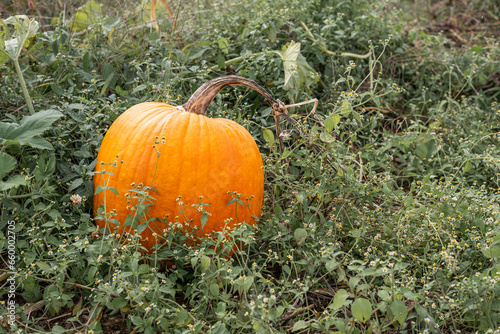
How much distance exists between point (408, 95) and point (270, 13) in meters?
1.41

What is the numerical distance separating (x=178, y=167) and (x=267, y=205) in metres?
0.73

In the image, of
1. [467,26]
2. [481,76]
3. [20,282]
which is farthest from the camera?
[467,26]

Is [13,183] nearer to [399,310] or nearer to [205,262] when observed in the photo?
→ [205,262]

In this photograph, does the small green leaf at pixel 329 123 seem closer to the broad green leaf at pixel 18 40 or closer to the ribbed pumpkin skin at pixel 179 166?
the ribbed pumpkin skin at pixel 179 166

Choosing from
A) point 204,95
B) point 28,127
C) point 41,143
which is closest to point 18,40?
point 28,127

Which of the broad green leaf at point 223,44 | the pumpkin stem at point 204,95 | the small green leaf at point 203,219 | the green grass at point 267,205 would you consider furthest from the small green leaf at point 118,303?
the broad green leaf at point 223,44

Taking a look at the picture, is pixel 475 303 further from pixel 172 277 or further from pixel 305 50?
pixel 305 50

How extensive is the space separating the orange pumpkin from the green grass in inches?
5.3

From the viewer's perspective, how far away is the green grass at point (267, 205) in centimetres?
179

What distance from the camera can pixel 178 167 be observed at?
2.11 metres

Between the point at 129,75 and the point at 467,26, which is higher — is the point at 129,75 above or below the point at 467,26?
above

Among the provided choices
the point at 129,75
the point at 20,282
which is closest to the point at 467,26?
the point at 129,75

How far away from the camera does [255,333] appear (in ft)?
5.70

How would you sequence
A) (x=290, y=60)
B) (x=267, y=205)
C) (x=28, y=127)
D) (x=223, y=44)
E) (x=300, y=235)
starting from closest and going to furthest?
(x=300, y=235) → (x=28, y=127) → (x=267, y=205) → (x=290, y=60) → (x=223, y=44)
